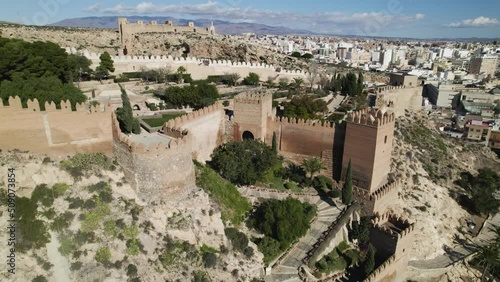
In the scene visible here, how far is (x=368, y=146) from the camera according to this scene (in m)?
19.8

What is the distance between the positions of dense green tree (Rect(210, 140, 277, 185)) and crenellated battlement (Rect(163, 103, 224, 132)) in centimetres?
243

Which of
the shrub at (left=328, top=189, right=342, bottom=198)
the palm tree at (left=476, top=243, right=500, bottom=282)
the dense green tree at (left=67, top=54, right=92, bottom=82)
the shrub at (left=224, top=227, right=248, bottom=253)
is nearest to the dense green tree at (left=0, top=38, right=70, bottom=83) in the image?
the dense green tree at (left=67, top=54, right=92, bottom=82)

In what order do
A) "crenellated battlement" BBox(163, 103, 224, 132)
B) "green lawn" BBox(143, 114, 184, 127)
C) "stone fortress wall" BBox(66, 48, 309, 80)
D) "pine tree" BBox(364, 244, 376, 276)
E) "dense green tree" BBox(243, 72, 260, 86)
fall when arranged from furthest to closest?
"dense green tree" BBox(243, 72, 260, 86), "stone fortress wall" BBox(66, 48, 309, 80), "green lawn" BBox(143, 114, 184, 127), "crenellated battlement" BBox(163, 103, 224, 132), "pine tree" BBox(364, 244, 376, 276)

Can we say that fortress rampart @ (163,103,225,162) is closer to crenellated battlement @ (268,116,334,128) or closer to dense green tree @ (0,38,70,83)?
crenellated battlement @ (268,116,334,128)

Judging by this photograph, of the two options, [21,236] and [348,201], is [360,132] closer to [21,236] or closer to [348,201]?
[348,201]

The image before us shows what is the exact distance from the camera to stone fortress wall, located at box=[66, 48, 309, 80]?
3881cm

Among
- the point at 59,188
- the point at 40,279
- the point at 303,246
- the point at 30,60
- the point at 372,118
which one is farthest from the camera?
the point at 30,60

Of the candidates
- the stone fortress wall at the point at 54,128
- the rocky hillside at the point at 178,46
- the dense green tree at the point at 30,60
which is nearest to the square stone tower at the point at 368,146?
the stone fortress wall at the point at 54,128

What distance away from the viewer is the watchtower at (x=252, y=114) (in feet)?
76.1

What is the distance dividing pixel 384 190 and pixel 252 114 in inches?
355

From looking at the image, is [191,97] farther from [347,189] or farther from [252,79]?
[347,189]

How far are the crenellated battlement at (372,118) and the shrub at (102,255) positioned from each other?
13717 mm

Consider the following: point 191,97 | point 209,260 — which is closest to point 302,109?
point 191,97

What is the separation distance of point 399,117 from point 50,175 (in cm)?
2934
